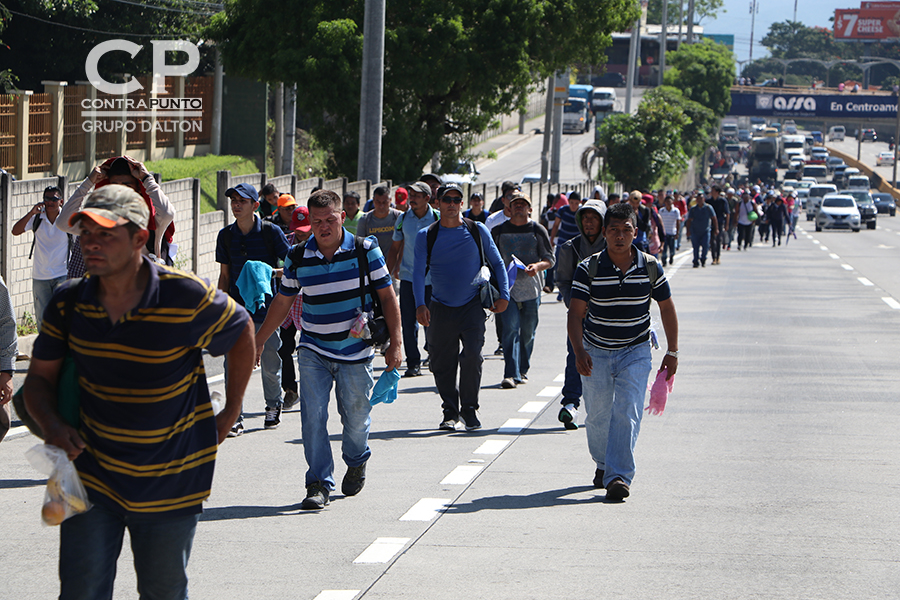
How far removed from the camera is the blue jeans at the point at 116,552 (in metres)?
3.95

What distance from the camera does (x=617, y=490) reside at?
711 centimetres

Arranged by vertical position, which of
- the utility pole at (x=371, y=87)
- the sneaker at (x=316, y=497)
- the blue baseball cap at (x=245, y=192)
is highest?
the utility pole at (x=371, y=87)

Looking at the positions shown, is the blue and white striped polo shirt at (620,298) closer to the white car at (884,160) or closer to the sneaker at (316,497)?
the sneaker at (316,497)

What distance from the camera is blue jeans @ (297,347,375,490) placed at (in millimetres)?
6977

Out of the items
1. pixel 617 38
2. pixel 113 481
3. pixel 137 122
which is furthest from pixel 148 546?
pixel 617 38

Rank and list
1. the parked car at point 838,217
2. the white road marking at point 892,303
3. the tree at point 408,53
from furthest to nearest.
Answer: the parked car at point 838,217
the tree at point 408,53
the white road marking at point 892,303

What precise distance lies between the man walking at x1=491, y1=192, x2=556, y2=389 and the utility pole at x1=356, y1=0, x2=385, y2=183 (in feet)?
21.1

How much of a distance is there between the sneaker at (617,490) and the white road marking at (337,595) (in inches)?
84.8

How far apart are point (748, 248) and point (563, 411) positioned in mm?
29105

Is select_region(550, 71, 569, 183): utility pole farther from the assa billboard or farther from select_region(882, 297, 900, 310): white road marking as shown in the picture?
the assa billboard

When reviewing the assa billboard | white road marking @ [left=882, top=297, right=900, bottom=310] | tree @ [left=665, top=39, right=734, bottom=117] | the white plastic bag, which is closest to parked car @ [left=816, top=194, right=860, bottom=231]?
white road marking @ [left=882, top=297, right=900, bottom=310]

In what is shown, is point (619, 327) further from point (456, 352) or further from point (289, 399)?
point (289, 399)

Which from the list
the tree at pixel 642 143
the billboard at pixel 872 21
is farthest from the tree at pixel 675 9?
the tree at pixel 642 143

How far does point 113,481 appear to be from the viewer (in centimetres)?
397
